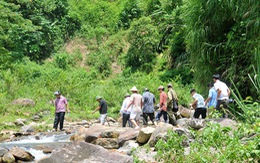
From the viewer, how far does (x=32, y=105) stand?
18.8 metres

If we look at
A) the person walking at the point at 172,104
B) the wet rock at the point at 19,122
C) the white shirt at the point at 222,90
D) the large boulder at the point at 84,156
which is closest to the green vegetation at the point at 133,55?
the white shirt at the point at 222,90

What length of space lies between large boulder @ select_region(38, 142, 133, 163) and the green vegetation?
113 centimetres

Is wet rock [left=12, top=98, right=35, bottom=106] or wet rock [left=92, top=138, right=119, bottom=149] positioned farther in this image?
wet rock [left=12, top=98, right=35, bottom=106]

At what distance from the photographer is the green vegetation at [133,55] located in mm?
5256

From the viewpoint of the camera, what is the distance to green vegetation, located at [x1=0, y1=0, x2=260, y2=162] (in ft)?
17.2

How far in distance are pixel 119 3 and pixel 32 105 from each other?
2076 cm

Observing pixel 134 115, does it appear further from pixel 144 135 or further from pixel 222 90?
pixel 222 90

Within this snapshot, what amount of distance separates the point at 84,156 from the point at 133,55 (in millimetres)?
20637

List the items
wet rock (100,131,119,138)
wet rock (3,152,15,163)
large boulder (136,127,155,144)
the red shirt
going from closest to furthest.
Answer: wet rock (3,152,15,163) < large boulder (136,127,155,144) < wet rock (100,131,119,138) < the red shirt

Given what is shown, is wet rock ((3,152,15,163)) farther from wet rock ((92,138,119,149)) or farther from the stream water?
the stream water

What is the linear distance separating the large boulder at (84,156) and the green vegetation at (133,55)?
1125mm

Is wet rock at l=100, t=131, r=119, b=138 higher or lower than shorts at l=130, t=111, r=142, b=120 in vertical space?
lower

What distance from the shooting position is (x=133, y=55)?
26.2m

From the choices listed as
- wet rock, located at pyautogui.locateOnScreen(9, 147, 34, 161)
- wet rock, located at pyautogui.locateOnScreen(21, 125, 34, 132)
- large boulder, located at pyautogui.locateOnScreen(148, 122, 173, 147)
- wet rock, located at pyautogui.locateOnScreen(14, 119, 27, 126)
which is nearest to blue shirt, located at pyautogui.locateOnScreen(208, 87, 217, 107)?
large boulder, located at pyautogui.locateOnScreen(148, 122, 173, 147)
